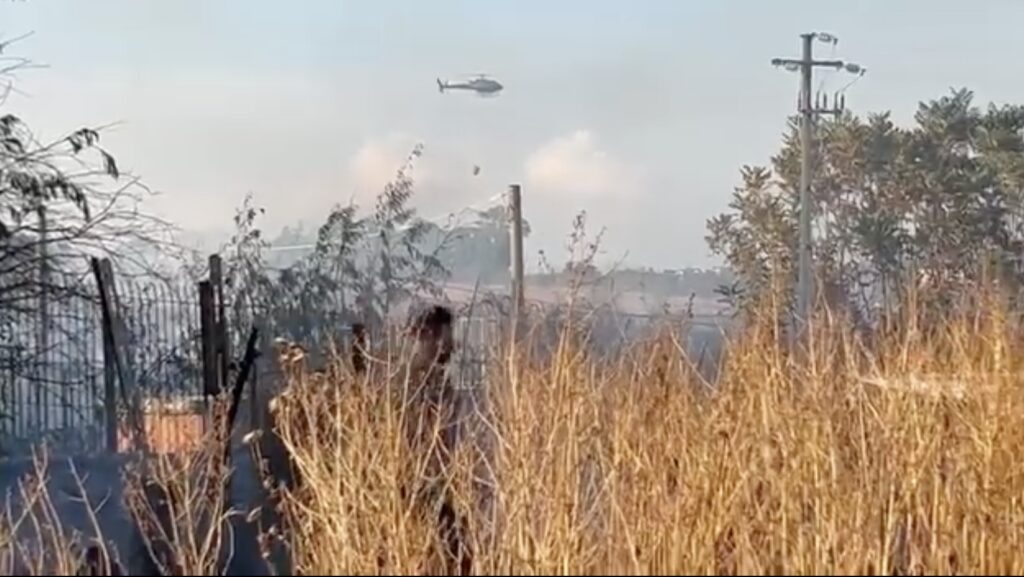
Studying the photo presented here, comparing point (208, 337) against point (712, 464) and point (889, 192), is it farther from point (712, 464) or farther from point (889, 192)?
point (889, 192)

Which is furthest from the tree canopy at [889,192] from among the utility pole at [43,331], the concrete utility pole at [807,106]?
the utility pole at [43,331]

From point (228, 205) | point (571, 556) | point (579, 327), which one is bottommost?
Answer: point (571, 556)

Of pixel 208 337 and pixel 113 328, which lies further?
pixel 113 328

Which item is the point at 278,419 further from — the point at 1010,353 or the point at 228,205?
the point at 228,205

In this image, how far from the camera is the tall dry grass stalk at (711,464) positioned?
2.11 metres

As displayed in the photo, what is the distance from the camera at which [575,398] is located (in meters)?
2.58

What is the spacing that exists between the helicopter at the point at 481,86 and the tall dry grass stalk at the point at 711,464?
3117 millimetres

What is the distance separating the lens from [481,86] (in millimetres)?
5855

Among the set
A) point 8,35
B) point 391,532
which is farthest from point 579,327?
point 8,35

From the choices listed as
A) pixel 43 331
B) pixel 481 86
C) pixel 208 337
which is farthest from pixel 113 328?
pixel 481 86

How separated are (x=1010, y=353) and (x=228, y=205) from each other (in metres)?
3.57

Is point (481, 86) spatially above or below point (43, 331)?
above

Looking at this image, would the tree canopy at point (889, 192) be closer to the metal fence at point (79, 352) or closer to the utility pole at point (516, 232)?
the utility pole at point (516, 232)

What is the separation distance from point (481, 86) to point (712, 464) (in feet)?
12.3
